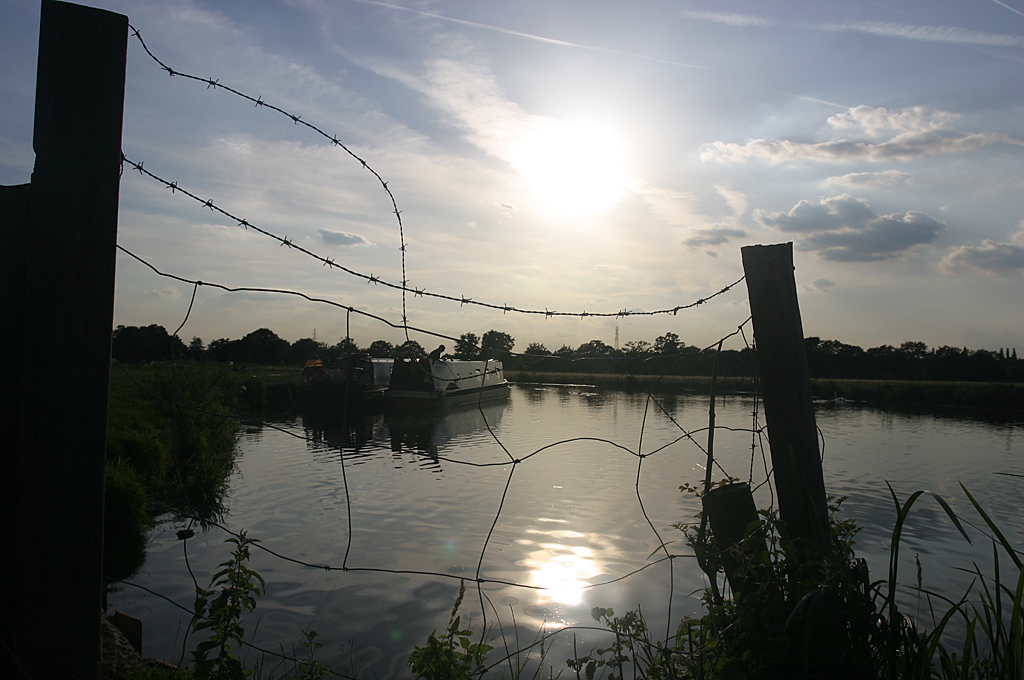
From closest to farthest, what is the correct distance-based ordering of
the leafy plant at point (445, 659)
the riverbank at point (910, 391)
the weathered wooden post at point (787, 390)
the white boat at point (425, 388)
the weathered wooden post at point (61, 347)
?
the weathered wooden post at point (61, 347) < the leafy plant at point (445, 659) < the weathered wooden post at point (787, 390) < the white boat at point (425, 388) < the riverbank at point (910, 391)

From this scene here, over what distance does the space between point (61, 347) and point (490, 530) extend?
2.81 metres

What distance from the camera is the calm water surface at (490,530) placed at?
Result: 4.70 meters

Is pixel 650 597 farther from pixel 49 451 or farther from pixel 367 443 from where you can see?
pixel 367 443

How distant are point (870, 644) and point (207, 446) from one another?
11.1 m

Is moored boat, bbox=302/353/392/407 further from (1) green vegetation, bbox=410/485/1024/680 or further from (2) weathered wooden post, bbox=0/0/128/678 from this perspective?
(1) green vegetation, bbox=410/485/1024/680

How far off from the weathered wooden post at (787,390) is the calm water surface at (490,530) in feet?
0.51

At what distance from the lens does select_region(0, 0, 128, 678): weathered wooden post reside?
176 cm

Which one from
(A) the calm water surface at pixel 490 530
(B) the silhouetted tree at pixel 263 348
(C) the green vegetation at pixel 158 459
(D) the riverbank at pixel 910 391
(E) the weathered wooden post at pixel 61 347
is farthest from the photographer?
(B) the silhouetted tree at pixel 263 348

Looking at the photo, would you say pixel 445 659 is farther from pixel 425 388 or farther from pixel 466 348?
pixel 425 388

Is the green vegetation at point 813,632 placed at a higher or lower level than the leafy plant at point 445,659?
higher

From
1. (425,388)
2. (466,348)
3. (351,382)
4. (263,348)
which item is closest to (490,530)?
(466,348)

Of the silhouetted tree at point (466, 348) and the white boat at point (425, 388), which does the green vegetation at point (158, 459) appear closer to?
the silhouetted tree at point (466, 348)

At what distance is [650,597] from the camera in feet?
17.5

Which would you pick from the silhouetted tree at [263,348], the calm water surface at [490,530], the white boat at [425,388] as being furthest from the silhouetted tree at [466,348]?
the silhouetted tree at [263,348]
